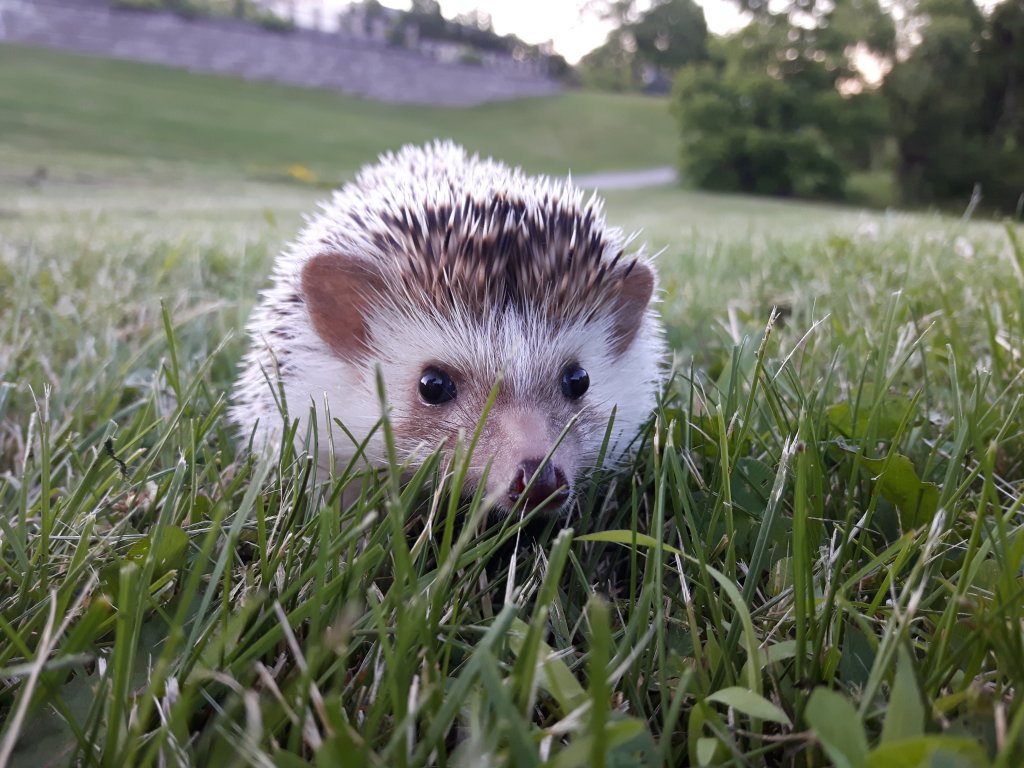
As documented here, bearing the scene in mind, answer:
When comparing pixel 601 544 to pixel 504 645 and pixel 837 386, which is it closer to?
pixel 504 645

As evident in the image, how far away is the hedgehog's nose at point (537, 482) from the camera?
4.26 ft

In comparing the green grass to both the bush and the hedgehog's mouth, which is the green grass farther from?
the hedgehog's mouth

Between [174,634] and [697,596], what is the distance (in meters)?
0.70

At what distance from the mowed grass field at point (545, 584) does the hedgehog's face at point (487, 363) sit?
0.15 m

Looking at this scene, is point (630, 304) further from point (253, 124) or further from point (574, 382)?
point (253, 124)

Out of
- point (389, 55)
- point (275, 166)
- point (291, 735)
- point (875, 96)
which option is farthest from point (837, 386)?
point (389, 55)

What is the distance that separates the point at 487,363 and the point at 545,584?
0.87 m

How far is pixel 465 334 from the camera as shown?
5.55 feet

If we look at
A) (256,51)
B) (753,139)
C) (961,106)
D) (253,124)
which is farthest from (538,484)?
(256,51)

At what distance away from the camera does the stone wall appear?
101ft

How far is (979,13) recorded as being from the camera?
2445 cm

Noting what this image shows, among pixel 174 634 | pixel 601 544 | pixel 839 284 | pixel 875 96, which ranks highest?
pixel 875 96

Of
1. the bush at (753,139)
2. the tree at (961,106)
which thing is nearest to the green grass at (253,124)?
the bush at (753,139)

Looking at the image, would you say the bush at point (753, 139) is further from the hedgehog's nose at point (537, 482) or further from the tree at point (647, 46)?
the tree at point (647, 46)
